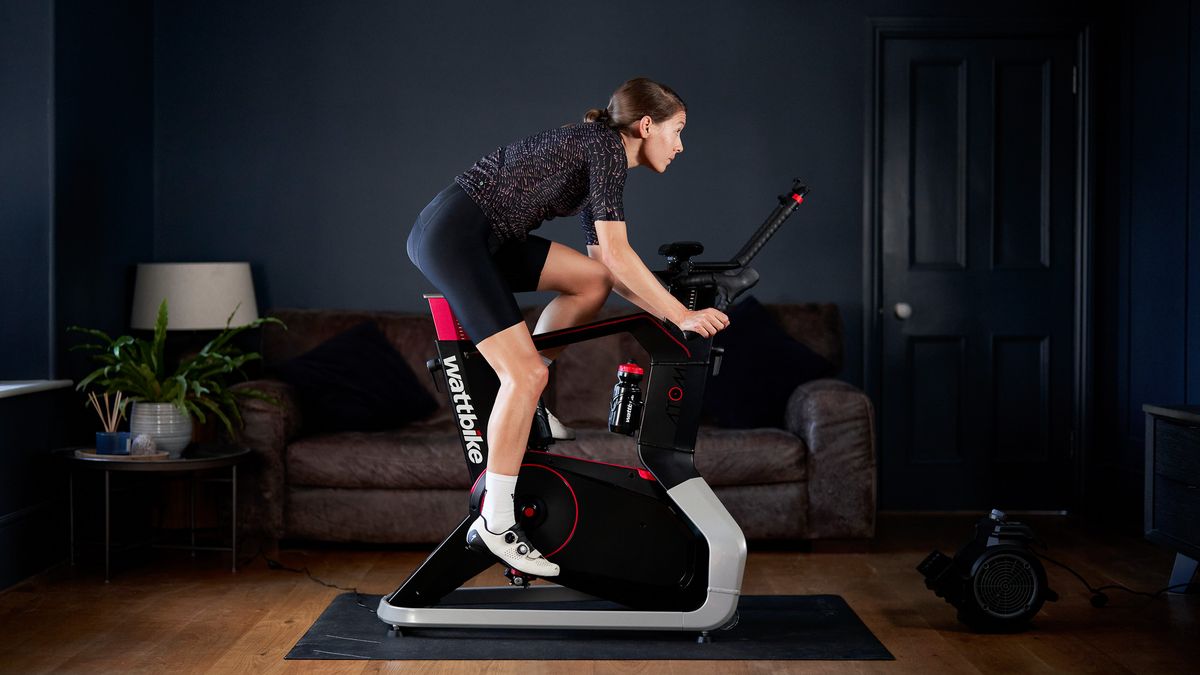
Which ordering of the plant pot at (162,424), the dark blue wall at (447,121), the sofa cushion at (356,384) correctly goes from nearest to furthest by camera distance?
the plant pot at (162,424), the sofa cushion at (356,384), the dark blue wall at (447,121)

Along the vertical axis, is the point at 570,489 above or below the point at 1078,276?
below

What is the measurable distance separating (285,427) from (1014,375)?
3.00m

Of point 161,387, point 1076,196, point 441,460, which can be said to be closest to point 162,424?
point 161,387

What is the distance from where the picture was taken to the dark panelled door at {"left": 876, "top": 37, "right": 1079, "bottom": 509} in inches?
190

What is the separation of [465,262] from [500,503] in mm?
594

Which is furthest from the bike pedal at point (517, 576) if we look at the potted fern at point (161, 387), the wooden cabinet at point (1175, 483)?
the wooden cabinet at point (1175, 483)

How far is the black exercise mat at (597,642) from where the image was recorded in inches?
108

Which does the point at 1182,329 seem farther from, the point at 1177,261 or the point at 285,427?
the point at 285,427

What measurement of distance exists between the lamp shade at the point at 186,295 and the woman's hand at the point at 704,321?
214cm

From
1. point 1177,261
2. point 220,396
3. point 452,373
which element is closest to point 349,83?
point 220,396

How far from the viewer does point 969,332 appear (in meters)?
4.83

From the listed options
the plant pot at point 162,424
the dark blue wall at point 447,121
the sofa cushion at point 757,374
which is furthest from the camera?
the dark blue wall at point 447,121

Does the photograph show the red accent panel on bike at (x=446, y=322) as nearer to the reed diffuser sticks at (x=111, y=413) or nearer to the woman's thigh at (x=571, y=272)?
the woman's thigh at (x=571, y=272)

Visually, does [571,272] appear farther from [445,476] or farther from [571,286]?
[445,476]
